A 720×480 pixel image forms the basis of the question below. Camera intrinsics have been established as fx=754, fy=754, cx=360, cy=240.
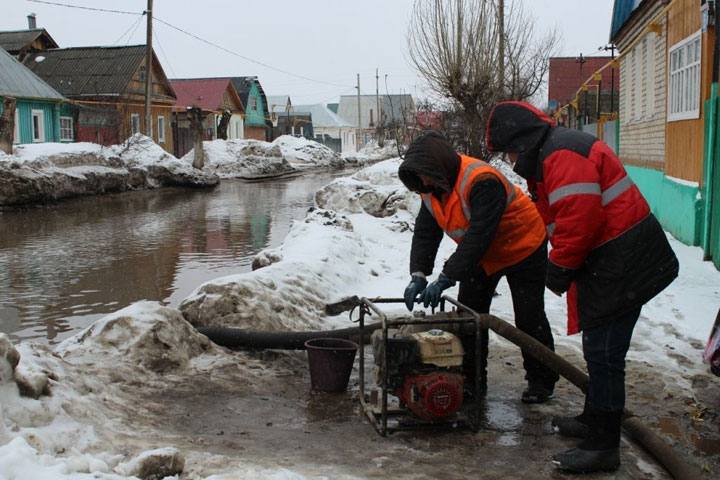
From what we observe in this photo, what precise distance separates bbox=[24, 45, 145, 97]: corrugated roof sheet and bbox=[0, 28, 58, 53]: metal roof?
74 centimetres

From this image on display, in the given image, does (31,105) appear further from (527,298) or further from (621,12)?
(527,298)

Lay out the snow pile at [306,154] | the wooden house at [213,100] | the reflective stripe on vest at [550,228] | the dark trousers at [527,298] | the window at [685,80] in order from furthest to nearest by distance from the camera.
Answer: the wooden house at [213,100], the snow pile at [306,154], the window at [685,80], the dark trousers at [527,298], the reflective stripe on vest at [550,228]

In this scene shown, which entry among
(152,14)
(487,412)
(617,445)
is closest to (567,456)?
(617,445)

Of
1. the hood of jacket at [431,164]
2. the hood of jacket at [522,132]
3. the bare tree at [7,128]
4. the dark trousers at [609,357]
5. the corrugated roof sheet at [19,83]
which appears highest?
the corrugated roof sheet at [19,83]

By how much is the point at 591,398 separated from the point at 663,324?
3190 mm

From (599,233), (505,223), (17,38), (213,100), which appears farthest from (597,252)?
(213,100)

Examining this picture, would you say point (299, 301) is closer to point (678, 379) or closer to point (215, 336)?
point (215, 336)

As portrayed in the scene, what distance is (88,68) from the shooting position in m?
38.5

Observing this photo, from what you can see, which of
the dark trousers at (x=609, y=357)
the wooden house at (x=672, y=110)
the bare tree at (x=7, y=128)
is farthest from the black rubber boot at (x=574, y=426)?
the bare tree at (x=7, y=128)

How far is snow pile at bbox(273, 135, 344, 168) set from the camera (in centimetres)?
4612

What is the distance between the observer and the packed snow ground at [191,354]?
125 inches

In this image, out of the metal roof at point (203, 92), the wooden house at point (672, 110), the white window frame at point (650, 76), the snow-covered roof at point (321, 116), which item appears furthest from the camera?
the snow-covered roof at point (321, 116)

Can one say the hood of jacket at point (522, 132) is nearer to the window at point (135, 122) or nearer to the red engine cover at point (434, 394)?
the red engine cover at point (434, 394)

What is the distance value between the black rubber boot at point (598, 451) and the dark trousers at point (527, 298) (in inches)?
38.2
